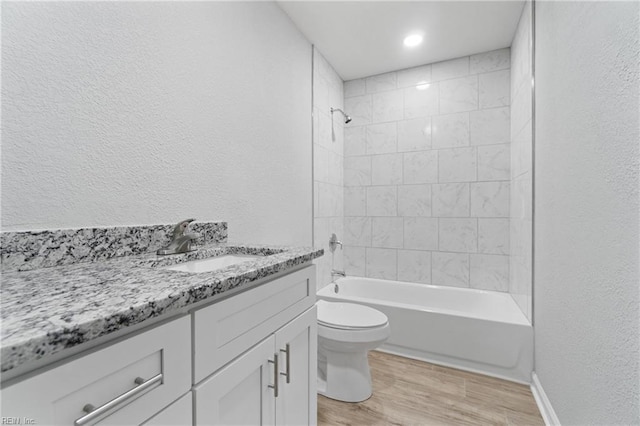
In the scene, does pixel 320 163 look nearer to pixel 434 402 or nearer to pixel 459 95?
pixel 459 95

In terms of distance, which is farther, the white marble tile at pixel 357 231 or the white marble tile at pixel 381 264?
the white marble tile at pixel 357 231

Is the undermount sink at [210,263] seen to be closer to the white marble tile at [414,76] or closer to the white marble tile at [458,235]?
the white marble tile at [458,235]

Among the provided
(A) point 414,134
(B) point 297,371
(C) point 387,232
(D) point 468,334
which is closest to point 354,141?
(A) point 414,134

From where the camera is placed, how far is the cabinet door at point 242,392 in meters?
0.69

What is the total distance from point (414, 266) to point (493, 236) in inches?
28.5

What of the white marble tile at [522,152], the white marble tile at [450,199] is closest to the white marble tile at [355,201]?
the white marble tile at [450,199]

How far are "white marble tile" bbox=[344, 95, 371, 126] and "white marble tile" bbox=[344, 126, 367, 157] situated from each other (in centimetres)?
6

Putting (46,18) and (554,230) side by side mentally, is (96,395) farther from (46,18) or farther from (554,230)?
(554,230)

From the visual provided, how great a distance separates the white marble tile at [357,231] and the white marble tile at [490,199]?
979 millimetres

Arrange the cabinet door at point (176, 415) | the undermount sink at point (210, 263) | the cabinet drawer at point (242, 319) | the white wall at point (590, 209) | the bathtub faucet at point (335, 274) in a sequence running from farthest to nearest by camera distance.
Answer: the bathtub faucet at point (335, 274)
the undermount sink at point (210, 263)
the white wall at point (590, 209)
the cabinet drawer at point (242, 319)
the cabinet door at point (176, 415)

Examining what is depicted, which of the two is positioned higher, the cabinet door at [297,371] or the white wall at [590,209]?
the white wall at [590,209]

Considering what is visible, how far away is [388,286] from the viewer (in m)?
2.83

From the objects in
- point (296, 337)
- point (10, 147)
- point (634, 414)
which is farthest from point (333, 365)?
point (10, 147)

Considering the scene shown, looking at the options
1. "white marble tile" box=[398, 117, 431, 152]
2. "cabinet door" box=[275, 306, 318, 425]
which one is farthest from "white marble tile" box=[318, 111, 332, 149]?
"cabinet door" box=[275, 306, 318, 425]
